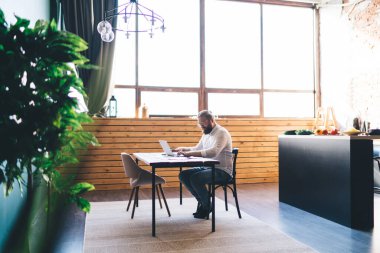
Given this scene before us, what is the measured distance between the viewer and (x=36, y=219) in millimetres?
3979

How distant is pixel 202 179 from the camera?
13.1 ft

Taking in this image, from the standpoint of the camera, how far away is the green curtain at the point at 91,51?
6.44 m

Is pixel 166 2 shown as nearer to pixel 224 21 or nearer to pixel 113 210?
pixel 224 21

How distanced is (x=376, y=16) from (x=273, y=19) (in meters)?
2.11

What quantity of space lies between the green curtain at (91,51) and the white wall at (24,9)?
510 millimetres

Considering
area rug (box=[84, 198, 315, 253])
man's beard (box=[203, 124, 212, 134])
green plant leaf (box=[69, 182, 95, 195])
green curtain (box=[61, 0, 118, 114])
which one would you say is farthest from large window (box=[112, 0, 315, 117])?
green plant leaf (box=[69, 182, 95, 195])

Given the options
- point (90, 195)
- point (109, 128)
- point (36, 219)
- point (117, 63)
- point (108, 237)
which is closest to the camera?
point (108, 237)

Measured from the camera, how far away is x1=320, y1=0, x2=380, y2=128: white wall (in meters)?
6.16

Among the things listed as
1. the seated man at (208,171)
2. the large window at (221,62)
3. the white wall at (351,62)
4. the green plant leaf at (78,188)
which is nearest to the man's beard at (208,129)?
the seated man at (208,171)

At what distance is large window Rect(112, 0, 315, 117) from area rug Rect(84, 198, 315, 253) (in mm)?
2932

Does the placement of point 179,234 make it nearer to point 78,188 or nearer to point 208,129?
point 208,129

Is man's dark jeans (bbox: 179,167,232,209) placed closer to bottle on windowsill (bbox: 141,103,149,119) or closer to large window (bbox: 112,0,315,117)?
bottle on windowsill (bbox: 141,103,149,119)

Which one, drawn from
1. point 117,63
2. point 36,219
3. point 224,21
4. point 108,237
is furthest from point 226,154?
point 224,21

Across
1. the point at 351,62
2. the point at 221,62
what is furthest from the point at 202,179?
the point at 351,62
